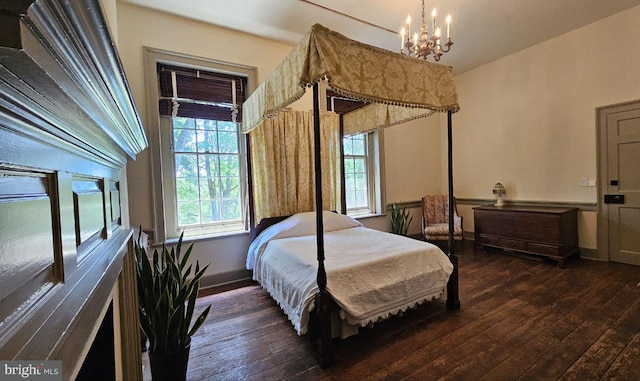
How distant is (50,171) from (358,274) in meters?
1.75

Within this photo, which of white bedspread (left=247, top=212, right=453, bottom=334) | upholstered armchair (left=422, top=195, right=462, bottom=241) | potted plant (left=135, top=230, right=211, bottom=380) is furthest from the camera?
upholstered armchair (left=422, top=195, right=462, bottom=241)

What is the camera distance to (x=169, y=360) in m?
1.45

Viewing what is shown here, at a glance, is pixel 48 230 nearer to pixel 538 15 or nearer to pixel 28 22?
pixel 28 22

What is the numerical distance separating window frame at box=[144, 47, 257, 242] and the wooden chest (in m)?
3.62

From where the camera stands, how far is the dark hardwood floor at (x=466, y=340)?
5.42ft

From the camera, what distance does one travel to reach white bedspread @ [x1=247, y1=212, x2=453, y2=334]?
6.12 feet

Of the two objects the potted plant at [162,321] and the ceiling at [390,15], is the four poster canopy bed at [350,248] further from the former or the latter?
the ceiling at [390,15]

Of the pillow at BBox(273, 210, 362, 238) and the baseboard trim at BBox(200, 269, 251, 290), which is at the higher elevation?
Answer: the pillow at BBox(273, 210, 362, 238)

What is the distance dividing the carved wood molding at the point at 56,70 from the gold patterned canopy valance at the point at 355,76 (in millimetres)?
1012

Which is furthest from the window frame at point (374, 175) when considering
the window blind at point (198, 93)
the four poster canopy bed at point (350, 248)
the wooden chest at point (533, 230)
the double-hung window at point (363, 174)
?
the window blind at point (198, 93)

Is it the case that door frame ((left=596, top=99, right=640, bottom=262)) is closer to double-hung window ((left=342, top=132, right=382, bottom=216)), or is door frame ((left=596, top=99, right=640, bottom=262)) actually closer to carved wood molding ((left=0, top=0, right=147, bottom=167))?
double-hung window ((left=342, top=132, right=382, bottom=216))

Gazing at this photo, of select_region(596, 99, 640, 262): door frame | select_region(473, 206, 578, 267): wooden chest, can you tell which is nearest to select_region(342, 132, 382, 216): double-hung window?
select_region(473, 206, 578, 267): wooden chest

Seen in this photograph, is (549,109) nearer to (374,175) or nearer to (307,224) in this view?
(374,175)

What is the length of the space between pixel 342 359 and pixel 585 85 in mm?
4523
